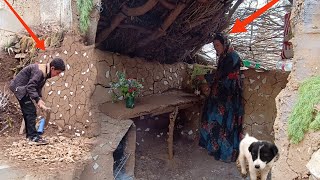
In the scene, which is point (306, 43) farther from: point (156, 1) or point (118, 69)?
point (118, 69)

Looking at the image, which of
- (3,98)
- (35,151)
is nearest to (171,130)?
(35,151)

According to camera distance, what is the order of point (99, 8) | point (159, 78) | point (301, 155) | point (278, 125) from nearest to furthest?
point (301, 155)
point (278, 125)
point (99, 8)
point (159, 78)

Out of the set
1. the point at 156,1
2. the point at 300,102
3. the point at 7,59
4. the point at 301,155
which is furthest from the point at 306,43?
the point at 7,59

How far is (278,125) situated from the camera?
219 cm

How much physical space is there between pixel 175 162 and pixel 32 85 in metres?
2.45

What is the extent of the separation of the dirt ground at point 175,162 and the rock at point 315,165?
3243 mm

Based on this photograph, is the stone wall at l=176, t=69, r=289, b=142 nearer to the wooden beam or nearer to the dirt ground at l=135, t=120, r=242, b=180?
the dirt ground at l=135, t=120, r=242, b=180

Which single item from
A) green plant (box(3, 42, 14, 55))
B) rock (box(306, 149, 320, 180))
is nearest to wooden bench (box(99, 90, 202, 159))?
green plant (box(3, 42, 14, 55))

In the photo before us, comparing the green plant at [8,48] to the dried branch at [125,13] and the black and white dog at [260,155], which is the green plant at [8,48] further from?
the black and white dog at [260,155]

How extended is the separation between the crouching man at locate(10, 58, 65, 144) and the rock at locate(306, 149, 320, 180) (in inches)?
113

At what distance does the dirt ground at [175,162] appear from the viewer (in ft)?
16.2

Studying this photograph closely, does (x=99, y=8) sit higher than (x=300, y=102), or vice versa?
(x=99, y=8)

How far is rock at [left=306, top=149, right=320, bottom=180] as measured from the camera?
1.61 m

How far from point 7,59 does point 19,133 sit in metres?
1.55
